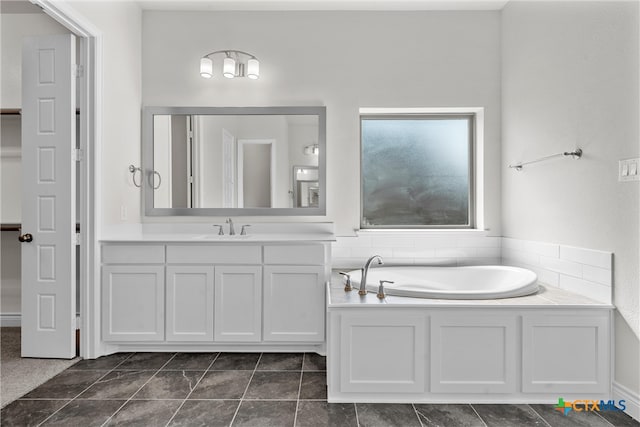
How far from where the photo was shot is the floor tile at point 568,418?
5.46 ft

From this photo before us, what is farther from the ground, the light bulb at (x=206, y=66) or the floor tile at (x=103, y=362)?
the light bulb at (x=206, y=66)

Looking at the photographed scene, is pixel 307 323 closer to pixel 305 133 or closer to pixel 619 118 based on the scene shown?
pixel 305 133

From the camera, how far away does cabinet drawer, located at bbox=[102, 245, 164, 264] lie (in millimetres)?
2424

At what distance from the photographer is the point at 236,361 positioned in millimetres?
2344

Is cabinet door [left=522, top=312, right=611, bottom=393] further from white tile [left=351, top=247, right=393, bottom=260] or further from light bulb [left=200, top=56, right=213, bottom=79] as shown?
light bulb [left=200, top=56, right=213, bottom=79]

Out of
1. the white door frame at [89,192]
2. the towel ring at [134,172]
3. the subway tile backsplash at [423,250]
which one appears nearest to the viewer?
the white door frame at [89,192]

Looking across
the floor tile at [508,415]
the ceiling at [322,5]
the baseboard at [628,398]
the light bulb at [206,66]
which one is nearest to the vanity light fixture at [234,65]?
the light bulb at [206,66]

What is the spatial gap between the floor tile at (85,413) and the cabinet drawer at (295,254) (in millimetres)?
1152

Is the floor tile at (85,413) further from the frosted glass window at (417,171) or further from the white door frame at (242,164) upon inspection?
the frosted glass window at (417,171)

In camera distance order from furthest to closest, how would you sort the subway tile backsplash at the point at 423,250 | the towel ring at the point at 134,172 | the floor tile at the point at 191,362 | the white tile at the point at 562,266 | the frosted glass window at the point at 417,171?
the frosted glass window at the point at 417,171 → the subway tile backsplash at the point at 423,250 → the towel ring at the point at 134,172 → the floor tile at the point at 191,362 → the white tile at the point at 562,266

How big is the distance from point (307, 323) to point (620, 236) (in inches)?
73.1

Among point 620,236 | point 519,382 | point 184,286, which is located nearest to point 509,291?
point 519,382

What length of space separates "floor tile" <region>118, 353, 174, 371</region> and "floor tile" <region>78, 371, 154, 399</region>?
0.07 metres

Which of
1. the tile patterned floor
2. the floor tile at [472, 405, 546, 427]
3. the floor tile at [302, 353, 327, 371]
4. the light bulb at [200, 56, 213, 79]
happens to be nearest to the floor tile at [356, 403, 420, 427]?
the tile patterned floor
